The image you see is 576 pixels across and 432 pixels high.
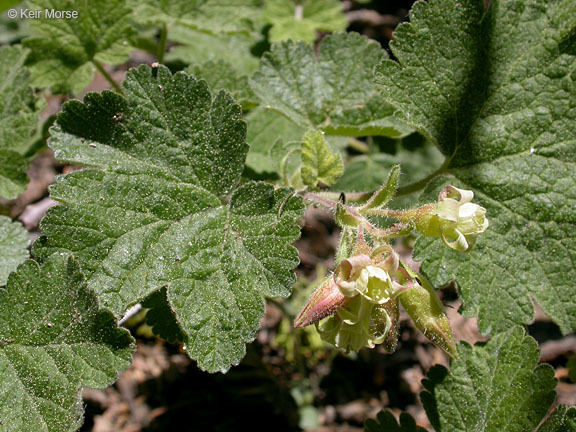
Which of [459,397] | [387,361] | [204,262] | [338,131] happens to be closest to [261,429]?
[387,361]

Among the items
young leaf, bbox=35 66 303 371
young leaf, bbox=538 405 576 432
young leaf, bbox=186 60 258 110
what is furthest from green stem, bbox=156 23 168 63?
young leaf, bbox=538 405 576 432

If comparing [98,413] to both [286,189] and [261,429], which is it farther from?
[286,189]

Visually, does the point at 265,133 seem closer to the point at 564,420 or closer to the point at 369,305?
the point at 369,305

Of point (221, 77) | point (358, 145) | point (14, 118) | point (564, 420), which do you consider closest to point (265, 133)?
point (221, 77)

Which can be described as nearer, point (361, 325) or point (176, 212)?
point (361, 325)

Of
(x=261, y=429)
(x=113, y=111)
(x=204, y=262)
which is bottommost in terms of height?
(x=261, y=429)

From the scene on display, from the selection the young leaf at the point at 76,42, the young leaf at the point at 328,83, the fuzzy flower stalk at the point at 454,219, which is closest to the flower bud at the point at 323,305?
the fuzzy flower stalk at the point at 454,219
